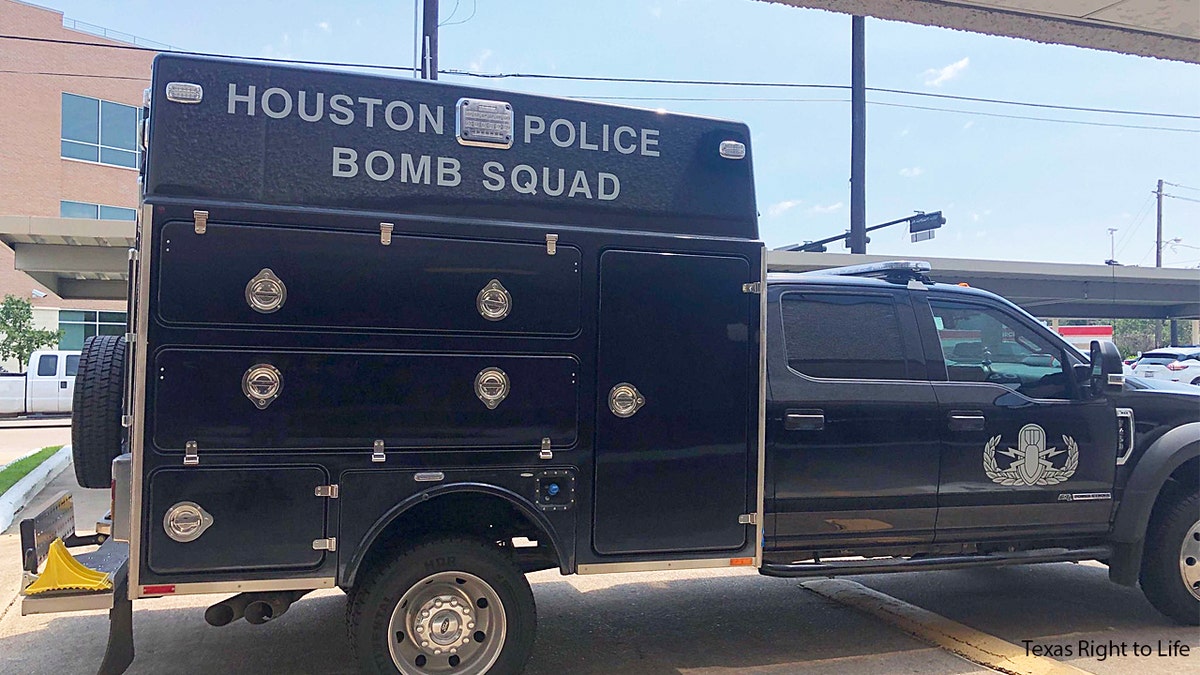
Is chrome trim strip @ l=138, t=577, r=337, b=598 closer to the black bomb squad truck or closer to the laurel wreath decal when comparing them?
the black bomb squad truck

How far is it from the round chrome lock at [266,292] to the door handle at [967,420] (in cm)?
360

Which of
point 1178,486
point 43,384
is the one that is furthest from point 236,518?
point 43,384

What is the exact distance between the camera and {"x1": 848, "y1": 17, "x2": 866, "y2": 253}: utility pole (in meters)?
19.3

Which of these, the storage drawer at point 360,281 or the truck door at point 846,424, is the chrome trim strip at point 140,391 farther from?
the truck door at point 846,424

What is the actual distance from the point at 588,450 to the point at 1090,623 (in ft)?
11.9

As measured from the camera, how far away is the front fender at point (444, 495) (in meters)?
3.91

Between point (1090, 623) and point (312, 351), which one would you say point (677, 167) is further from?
point (1090, 623)

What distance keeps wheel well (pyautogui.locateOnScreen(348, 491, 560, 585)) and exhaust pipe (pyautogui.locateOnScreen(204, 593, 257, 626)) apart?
506mm

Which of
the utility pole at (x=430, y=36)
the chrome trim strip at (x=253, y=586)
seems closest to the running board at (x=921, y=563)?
the chrome trim strip at (x=253, y=586)

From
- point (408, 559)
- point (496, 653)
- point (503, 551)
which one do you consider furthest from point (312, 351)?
point (496, 653)

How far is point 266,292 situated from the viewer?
12.4ft

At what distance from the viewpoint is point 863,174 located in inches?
783

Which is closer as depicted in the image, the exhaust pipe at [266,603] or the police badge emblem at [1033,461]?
the exhaust pipe at [266,603]

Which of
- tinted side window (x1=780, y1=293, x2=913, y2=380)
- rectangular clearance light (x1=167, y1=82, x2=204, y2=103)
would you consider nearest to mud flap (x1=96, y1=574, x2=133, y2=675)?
rectangular clearance light (x1=167, y1=82, x2=204, y2=103)
